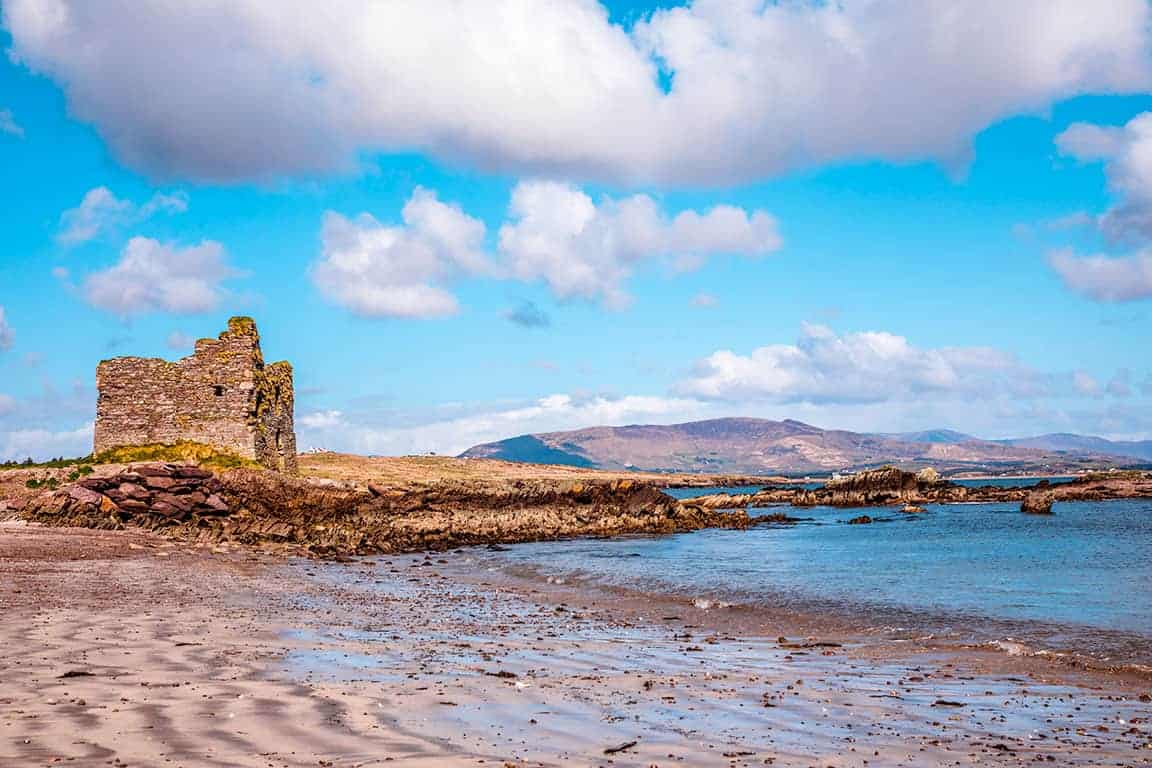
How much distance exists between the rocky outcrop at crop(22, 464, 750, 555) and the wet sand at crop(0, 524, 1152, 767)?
42.3 ft

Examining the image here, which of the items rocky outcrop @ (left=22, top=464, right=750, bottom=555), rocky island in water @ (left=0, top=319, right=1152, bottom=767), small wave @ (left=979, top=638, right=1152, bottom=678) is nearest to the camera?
rocky island in water @ (left=0, top=319, right=1152, bottom=767)

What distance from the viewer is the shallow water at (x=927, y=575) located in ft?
51.3

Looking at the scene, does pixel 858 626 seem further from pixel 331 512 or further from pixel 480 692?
pixel 331 512

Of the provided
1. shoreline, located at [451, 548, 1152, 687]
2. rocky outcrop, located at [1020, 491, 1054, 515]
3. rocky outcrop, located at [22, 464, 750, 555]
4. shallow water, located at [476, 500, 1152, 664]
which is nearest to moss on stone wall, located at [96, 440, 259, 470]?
rocky outcrop, located at [22, 464, 750, 555]

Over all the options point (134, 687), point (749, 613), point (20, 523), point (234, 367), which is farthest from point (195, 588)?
point (234, 367)

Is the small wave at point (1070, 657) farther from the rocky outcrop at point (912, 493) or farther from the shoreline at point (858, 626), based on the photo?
the rocky outcrop at point (912, 493)

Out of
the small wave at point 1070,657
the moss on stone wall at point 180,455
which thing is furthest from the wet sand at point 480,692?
the moss on stone wall at point 180,455

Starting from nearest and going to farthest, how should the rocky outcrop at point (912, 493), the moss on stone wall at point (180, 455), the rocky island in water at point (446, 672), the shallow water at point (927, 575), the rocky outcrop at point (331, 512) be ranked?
the rocky island in water at point (446, 672), the shallow water at point (927, 575), the rocky outcrop at point (331, 512), the moss on stone wall at point (180, 455), the rocky outcrop at point (912, 493)

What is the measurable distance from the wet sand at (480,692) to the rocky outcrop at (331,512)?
12.9 m

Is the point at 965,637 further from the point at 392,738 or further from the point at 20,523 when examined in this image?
the point at 20,523

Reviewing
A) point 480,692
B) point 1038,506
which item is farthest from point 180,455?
point 1038,506

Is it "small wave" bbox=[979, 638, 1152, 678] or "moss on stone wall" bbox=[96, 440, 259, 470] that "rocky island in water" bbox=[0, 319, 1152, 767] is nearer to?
"small wave" bbox=[979, 638, 1152, 678]

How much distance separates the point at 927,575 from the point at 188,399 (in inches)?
1103

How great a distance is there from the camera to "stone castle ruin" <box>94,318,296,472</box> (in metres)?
35.3
